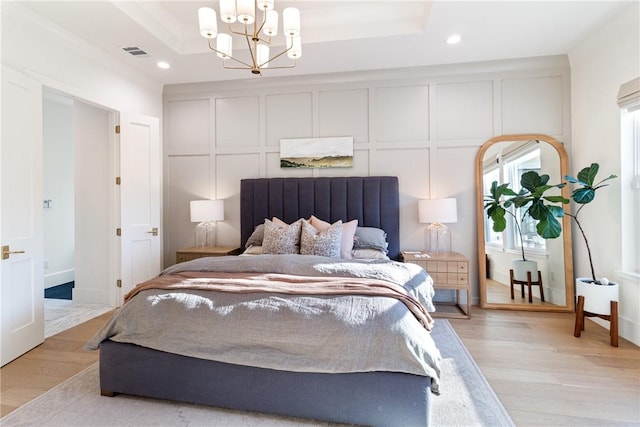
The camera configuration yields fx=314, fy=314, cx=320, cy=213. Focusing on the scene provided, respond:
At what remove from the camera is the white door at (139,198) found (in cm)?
378

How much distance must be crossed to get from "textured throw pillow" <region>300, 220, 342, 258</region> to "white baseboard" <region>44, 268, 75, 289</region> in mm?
4265

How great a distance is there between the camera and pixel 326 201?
399 cm

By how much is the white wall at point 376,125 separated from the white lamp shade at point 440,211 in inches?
13.1

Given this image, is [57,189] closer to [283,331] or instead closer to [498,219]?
[283,331]

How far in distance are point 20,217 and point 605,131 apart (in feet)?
17.8

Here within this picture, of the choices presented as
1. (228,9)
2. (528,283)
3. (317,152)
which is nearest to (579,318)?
(528,283)

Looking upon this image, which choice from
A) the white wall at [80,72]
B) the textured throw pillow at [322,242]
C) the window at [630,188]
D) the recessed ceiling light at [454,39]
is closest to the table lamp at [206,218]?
the white wall at [80,72]

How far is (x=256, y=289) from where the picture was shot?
1990mm

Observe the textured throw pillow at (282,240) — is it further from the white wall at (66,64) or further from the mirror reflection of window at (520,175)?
the mirror reflection of window at (520,175)

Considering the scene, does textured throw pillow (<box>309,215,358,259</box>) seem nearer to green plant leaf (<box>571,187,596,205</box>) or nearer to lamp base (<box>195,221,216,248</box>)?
lamp base (<box>195,221,216,248</box>)

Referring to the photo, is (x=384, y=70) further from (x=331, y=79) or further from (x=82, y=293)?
(x=82, y=293)

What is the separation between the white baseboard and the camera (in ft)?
15.6

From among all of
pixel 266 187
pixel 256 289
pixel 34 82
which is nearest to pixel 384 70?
pixel 266 187

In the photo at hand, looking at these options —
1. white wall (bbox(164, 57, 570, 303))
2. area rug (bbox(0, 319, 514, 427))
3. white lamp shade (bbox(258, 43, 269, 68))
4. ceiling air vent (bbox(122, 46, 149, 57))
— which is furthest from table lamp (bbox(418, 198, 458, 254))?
ceiling air vent (bbox(122, 46, 149, 57))
